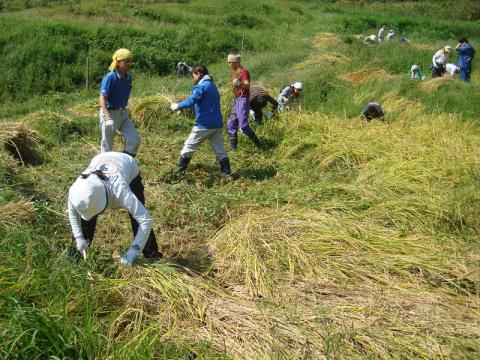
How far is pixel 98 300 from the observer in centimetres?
285

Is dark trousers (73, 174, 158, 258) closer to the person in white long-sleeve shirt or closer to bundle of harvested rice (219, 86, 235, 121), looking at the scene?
the person in white long-sleeve shirt

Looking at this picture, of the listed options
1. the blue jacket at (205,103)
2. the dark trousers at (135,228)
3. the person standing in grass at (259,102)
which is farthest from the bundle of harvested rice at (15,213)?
the person standing in grass at (259,102)

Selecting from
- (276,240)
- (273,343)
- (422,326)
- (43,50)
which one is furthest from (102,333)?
(43,50)

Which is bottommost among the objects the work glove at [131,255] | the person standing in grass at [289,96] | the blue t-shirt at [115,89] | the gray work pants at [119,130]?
the person standing in grass at [289,96]

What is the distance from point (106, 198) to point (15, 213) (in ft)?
4.04

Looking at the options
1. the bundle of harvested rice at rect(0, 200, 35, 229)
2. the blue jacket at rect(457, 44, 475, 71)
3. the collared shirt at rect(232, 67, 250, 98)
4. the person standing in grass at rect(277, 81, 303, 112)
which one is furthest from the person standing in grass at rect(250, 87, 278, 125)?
the blue jacket at rect(457, 44, 475, 71)

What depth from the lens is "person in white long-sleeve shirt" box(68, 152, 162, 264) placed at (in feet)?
9.27

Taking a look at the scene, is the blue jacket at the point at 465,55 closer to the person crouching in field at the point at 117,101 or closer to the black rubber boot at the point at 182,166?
the black rubber boot at the point at 182,166

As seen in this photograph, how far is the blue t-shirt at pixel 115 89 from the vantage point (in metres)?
4.97

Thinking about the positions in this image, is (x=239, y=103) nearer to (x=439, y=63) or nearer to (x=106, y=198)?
(x=106, y=198)

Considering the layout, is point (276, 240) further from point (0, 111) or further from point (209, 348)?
point (0, 111)

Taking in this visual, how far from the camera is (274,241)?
3.69 m

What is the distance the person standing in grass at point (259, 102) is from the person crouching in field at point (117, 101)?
234cm

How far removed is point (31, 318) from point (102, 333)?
38cm
